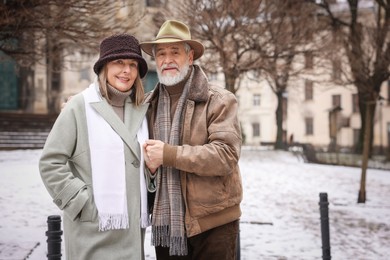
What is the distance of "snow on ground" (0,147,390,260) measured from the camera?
24.7 ft

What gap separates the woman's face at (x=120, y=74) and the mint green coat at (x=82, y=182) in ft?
0.57

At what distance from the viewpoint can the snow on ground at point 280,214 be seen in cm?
754

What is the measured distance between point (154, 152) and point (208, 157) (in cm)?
36

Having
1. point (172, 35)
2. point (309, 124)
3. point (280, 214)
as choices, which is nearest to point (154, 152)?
point (172, 35)

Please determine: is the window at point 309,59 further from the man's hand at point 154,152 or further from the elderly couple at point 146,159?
the man's hand at point 154,152

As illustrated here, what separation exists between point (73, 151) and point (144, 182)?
0.52m

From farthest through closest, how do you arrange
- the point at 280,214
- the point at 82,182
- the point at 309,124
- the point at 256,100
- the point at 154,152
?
the point at 256,100
the point at 309,124
the point at 280,214
the point at 154,152
the point at 82,182

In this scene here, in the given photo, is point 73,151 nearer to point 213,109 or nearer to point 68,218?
point 68,218

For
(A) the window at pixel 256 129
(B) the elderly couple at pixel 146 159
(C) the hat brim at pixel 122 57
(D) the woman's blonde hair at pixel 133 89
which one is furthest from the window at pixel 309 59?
(A) the window at pixel 256 129

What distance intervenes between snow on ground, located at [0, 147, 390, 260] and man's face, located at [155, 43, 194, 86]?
154 inches

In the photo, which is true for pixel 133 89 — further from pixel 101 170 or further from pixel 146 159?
pixel 101 170

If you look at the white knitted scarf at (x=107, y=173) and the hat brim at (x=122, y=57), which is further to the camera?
the hat brim at (x=122, y=57)

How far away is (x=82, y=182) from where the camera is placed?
306cm

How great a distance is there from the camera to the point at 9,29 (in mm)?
8375
